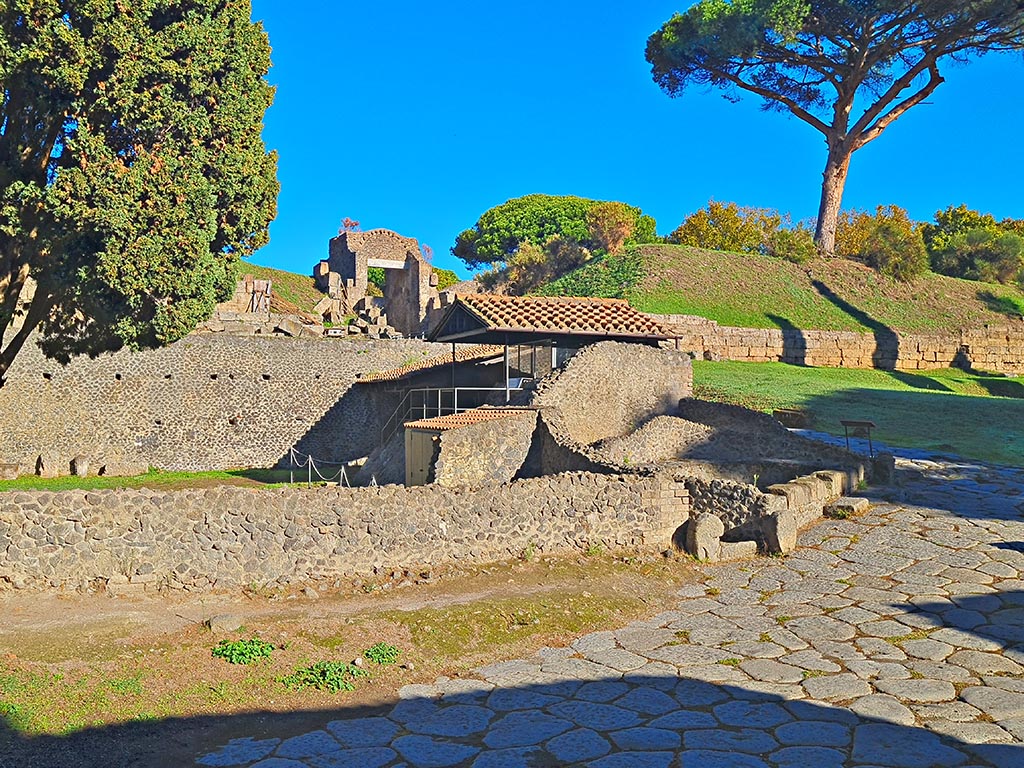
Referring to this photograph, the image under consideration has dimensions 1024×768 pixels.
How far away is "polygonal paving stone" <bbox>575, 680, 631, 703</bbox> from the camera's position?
625 cm

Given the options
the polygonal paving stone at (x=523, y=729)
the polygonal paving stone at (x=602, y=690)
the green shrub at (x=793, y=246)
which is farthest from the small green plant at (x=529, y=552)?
the green shrub at (x=793, y=246)

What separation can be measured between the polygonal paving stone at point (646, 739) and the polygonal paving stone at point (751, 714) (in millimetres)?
472

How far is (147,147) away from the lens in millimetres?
11070

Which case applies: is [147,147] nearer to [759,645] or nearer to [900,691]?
[759,645]

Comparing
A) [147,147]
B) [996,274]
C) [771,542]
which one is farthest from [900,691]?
[996,274]

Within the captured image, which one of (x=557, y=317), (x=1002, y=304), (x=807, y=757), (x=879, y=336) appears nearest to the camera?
(x=807, y=757)

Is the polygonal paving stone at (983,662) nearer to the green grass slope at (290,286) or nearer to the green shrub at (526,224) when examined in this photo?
the green grass slope at (290,286)

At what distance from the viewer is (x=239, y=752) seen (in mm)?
5371

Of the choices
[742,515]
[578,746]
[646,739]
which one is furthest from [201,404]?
[646,739]

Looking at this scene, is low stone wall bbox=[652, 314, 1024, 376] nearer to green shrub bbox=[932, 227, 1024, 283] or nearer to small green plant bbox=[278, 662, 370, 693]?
green shrub bbox=[932, 227, 1024, 283]

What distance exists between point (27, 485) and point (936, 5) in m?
39.2

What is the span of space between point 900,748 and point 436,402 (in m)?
19.0

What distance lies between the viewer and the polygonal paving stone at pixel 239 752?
5.22 meters

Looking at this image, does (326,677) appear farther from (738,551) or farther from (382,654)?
(738,551)
